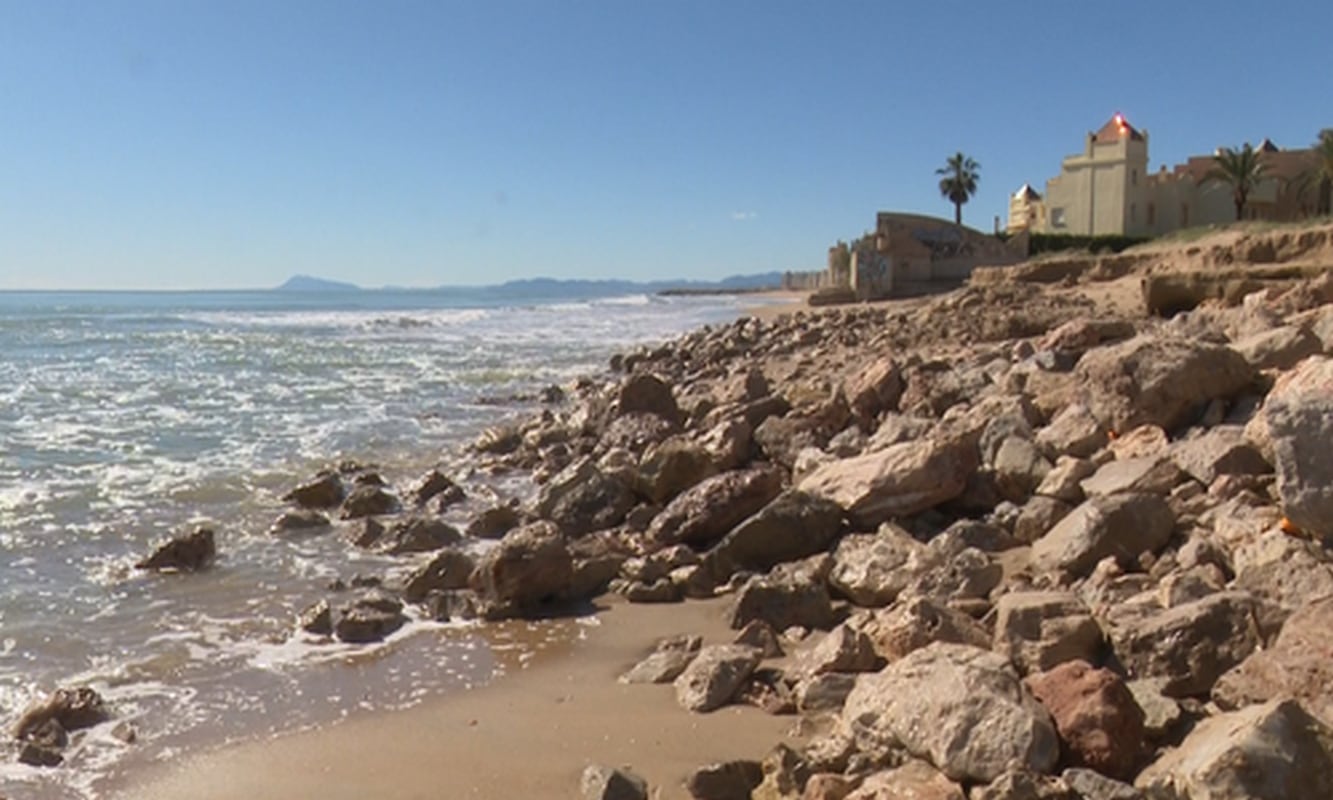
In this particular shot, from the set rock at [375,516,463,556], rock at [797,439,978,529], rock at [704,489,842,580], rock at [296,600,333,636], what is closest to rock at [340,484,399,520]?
rock at [375,516,463,556]

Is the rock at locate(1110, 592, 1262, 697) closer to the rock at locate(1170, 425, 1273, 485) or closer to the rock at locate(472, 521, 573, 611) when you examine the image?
the rock at locate(1170, 425, 1273, 485)

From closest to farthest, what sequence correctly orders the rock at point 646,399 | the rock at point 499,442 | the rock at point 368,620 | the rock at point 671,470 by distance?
1. the rock at point 368,620
2. the rock at point 671,470
3. the rock at point 646,399
4. the rock at point 499,442

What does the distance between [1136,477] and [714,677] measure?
8.69 ft

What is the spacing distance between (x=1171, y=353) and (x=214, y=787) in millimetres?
5826

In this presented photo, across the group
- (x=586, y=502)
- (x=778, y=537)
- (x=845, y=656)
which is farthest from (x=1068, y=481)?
(x=586, y=502)

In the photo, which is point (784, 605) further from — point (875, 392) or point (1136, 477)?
point (875, 392)

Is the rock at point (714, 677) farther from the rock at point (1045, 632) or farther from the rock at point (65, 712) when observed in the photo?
the rock at point (65, 712)

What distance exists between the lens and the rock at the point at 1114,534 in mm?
5055

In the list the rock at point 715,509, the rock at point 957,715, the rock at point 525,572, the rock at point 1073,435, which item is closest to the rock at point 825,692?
the rock at point 957,715

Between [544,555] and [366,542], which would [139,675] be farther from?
[366,542]

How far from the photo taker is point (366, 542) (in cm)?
834

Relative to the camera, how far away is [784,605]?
18.6ft

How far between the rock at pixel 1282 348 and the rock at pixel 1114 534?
2.30 metres

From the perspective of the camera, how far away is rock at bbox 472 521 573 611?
257 inches
